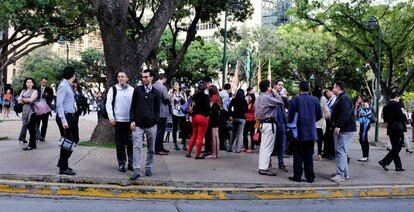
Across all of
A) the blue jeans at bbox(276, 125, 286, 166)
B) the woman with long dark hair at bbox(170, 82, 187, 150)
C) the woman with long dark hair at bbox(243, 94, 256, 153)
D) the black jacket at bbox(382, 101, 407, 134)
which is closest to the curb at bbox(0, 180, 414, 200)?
the blue jeans at bbox(276, 125, 286, 166)

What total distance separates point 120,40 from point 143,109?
4218 millimetres

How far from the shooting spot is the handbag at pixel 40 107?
11391mm

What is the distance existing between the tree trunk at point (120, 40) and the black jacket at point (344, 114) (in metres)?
5.14

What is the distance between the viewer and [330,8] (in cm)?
2541

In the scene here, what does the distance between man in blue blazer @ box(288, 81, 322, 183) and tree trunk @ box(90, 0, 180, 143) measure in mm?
4690

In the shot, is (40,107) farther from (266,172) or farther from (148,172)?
(266,172)

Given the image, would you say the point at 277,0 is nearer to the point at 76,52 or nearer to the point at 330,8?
the point at 76,52

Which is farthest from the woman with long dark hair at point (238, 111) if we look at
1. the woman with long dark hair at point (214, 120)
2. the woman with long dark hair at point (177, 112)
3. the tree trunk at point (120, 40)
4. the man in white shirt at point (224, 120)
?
the tree trunk at point (120, 40)

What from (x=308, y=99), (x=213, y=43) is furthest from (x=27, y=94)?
(x=213, y=43)

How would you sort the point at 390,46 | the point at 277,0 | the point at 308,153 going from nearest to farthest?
the point at 308,153
the point at 390,46
the point at 277,0

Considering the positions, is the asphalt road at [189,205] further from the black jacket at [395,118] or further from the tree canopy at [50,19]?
the tree canopy at [50,19]

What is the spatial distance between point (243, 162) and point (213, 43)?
1852 inches

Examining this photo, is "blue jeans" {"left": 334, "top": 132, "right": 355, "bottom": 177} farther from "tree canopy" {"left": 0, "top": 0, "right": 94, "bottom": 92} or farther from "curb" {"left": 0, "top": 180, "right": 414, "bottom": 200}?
"tree canopy" {"left": 0, "top": 0, "right": 94, "bottom": 92}

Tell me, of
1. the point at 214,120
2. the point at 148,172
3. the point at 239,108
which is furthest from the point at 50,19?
the point at 148,172
